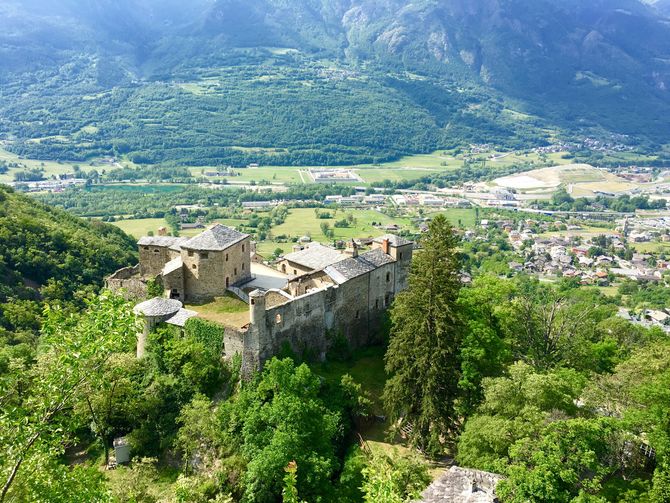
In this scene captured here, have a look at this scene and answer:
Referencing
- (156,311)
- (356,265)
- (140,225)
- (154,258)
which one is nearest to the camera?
(156,311)

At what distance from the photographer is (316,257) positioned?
1911 inches

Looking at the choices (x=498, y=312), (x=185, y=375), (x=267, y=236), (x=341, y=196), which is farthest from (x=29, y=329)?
(x=341, y=196)

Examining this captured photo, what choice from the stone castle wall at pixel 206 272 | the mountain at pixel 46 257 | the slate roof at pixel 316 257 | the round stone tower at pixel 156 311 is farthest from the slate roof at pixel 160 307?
the mountain at pixel 46 257

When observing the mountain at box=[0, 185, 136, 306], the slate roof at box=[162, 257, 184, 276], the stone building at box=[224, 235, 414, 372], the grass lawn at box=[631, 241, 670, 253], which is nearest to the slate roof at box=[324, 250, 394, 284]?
the stone building at box=[224, 235, 414, 372]

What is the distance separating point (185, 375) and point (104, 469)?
759cm

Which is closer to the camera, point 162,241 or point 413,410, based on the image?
point 413,410

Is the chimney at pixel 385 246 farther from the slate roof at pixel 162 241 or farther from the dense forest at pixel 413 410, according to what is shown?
the slate roof at pixel 162 241

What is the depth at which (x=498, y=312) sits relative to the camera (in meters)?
44.4

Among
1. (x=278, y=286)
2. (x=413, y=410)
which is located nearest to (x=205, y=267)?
(x=278, y=286)

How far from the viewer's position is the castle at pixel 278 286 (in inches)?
1510

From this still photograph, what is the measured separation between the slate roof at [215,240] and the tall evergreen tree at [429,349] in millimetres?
14449

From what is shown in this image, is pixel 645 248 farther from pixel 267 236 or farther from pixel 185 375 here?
pixel 185 375

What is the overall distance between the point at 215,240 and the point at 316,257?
345 inches

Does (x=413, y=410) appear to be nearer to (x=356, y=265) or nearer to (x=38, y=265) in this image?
(x=356, y=265)
